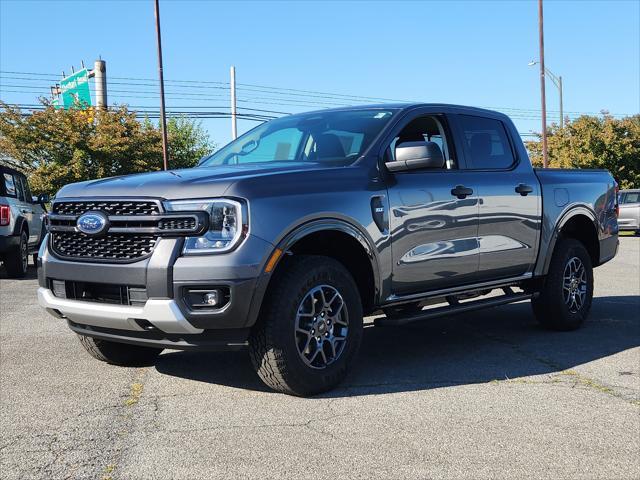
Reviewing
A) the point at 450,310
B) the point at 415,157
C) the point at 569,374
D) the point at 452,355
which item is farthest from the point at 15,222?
the point at 569,374

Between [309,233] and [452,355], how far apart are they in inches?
76.5

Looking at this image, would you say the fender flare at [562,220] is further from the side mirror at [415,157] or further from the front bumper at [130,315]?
the front bumper at [130,315]

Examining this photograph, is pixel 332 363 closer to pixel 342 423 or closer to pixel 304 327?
pixel 304 327

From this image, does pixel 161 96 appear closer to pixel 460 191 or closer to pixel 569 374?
pixel 460 191

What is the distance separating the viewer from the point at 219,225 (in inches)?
164

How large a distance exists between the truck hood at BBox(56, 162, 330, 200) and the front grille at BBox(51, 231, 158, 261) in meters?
0.25

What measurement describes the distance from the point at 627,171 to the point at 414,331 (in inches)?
1400

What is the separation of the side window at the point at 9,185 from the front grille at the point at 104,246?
835 centimetres

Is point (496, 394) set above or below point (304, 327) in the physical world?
below

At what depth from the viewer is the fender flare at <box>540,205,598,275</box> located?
663 cm

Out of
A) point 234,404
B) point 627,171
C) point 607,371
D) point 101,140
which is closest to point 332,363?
point 234,404

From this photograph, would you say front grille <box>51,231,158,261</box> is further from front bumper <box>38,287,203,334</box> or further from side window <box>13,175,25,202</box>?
side window <box>13,175,25,202</box>

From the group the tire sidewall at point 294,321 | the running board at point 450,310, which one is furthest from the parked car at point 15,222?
the tire sidewall at point 294,321

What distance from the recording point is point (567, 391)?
4684 millimetres
